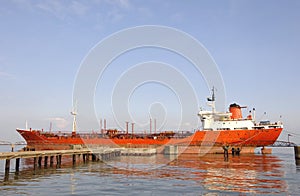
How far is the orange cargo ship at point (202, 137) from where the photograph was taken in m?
47.3

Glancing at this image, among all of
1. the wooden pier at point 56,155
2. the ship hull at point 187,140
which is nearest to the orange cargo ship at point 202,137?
the ship hull at point 187,140

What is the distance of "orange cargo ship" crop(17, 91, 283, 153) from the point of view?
47.3 m

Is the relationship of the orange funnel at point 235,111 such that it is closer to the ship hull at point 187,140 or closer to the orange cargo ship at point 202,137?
the orange cargo ship at point 202,137

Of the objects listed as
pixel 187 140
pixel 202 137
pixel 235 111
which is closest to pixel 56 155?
pixel 187 140

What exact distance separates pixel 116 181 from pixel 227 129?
34.4 metres

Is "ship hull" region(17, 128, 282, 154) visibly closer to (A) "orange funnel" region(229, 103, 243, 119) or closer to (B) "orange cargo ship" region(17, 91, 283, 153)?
(B) "orange cargo ship" region(17, 91, 283, 153)

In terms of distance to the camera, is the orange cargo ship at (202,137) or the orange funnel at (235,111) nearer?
the orange cargo ship at (202,137)

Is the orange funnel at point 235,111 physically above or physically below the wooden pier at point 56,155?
above

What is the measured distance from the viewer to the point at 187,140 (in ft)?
161

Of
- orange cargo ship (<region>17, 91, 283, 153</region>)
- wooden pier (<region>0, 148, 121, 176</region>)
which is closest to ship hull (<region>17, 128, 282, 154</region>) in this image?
orange cargo ship (<region>17, 91, 283, 153</region>)

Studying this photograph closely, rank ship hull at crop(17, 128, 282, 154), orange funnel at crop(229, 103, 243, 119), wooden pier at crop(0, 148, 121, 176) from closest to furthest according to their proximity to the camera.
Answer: wooden pier at crop(0, 148, 121, 176), ship hull at crop(17, 128, 282, 154), orange funnel at crop(229, 103, 243, 119)

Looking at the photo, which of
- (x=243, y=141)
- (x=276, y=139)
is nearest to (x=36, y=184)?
(x=243, y=141)

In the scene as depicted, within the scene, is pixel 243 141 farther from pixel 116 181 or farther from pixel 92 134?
pixel 116 181

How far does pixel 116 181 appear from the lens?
18344mm
